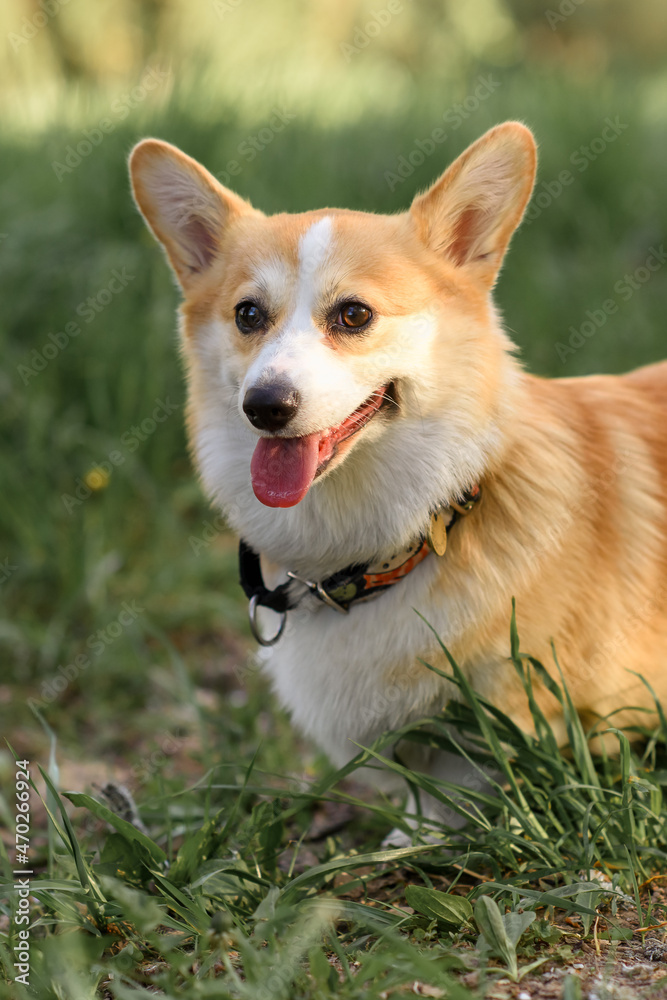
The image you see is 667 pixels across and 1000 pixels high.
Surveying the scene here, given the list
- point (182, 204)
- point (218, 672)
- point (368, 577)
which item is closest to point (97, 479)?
point (218, 672)

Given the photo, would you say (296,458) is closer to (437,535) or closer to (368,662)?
(437,535)

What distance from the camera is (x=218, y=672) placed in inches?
131

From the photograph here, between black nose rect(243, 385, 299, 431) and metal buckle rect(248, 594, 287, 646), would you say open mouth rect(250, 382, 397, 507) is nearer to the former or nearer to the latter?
black nose rect(243, 385, 299, 431)

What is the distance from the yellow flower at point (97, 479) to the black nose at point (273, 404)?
1.80 metres

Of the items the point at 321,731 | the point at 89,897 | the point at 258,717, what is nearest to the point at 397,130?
the point at 258,717

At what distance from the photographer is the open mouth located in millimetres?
1851

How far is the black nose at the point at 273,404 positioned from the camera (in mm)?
1741

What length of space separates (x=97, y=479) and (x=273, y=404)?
185cm

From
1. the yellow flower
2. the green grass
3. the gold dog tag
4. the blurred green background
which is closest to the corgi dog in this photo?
the gold dog tag

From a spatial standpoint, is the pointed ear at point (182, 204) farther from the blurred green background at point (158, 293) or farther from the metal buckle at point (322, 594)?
the blurred green background at point (158, 293)

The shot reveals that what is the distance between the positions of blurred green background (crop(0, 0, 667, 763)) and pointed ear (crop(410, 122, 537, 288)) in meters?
1.40

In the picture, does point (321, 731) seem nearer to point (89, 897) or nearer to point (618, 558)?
point (89, 897)

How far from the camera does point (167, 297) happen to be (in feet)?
13.5

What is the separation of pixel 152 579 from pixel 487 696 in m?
1.91
